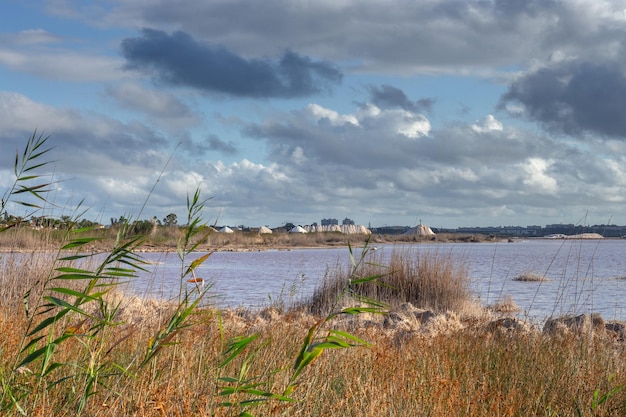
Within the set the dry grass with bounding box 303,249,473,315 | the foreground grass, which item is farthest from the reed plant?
the dry grass with bounding box 303,249,473,315

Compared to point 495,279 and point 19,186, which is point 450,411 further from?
point 495,279

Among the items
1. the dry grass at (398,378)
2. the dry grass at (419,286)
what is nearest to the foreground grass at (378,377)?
the dry grass at (398,378)

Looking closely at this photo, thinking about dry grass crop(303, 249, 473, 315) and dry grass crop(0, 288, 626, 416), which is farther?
dry grass crop(303, 249, 473, 315)

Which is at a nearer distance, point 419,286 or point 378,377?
point 378,377

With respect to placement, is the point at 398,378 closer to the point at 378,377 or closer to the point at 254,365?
the point at 378,377

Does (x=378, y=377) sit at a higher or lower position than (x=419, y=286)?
lower

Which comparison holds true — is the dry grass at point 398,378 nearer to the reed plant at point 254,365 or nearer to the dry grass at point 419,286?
the reed plant at point 254,365

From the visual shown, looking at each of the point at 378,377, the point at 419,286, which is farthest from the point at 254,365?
the point at 419,286

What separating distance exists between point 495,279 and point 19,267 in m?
15.1

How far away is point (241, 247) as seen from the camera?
2018 inches

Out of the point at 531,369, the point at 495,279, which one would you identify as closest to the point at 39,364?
the point at 531,369

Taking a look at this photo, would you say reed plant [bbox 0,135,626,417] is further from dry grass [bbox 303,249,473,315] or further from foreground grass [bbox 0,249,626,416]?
dry grass [bbox 303,249,473,315]

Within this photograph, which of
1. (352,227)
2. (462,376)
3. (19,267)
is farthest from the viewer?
(352,227)

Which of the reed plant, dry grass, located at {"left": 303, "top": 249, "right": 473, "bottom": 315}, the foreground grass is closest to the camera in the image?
the reed plant
